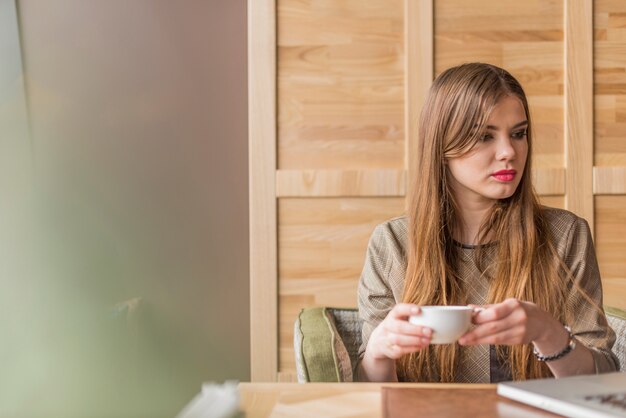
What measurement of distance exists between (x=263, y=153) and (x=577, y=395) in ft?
5.97

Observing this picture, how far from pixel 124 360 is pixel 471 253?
1.49 metres

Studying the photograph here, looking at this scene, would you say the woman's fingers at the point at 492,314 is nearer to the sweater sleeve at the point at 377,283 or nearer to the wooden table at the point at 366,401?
the wooden table at the point at 366,401

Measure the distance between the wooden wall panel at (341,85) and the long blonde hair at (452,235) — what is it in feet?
3.06

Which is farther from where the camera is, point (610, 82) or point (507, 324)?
point (610, 82)

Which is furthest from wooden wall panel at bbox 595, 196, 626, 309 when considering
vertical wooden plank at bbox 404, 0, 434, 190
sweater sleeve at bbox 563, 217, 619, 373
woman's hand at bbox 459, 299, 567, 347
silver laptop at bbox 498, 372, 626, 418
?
silver laptop at bbox 498, 372, 626, 418

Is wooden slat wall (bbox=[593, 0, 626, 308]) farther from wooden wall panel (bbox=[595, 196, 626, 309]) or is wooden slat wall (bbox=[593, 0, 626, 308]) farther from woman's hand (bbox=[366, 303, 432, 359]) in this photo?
woman's hand (bbox=[366, 303, 432, 359])

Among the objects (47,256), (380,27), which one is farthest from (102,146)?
(380,27)

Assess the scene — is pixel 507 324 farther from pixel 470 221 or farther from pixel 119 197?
pixel 119 197

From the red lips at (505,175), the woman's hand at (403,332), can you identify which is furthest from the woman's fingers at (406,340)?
the red lips at (505,175)

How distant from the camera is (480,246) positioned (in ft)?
5.35

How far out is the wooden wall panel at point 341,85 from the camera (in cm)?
260

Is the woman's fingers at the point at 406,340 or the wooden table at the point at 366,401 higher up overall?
the woman's fingers at the point at 406,340

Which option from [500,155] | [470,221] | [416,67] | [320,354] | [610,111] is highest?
[416,67]

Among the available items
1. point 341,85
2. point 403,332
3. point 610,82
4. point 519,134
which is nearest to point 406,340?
point 403,332
